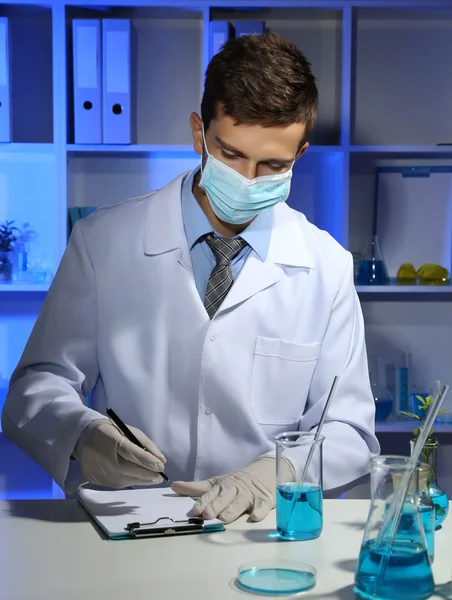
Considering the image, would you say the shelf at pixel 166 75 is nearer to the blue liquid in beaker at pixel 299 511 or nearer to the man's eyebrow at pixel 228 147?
the man's eyebrow at pixel 228 147

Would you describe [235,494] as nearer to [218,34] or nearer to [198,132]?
[198,132]

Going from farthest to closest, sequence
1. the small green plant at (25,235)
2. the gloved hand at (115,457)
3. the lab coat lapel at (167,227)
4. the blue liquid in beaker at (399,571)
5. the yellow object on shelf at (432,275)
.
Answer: the small green plant at (25,235) < the yellow object on shelf at (432,275) < the lab coat lapel at (167,227) < the gloved hand at (115,457) < the blue liquid in beaker at (399,571)

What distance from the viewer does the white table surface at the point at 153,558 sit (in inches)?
37.1

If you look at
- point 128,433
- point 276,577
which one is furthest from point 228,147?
point 276,577

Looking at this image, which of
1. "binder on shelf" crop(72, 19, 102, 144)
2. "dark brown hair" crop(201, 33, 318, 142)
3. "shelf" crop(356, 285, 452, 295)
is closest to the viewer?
"dark brown hair" crop(201, 33, 318, 142)

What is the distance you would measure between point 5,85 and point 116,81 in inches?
15.6

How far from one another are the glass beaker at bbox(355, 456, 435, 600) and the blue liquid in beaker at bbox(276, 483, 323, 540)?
0.21 meters

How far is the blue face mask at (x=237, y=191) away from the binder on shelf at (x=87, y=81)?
4.29 feet

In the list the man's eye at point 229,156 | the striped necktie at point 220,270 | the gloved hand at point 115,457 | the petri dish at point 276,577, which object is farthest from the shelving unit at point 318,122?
the petri dish at point 276,577

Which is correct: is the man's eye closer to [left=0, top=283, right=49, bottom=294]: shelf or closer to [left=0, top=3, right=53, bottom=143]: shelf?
[left=0, top=283, right=49, bottom=294]: shelf

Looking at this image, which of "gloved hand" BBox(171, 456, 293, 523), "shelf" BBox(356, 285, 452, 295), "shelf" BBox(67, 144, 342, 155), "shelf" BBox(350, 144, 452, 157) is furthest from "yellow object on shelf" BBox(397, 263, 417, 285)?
"gloved hand" BBox(171, 456, 293, 523)

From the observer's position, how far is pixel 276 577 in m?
0.97

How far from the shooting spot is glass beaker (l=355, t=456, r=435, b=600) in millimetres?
875

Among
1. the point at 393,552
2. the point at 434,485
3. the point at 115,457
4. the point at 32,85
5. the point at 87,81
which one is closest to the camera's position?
the point at 393,552
